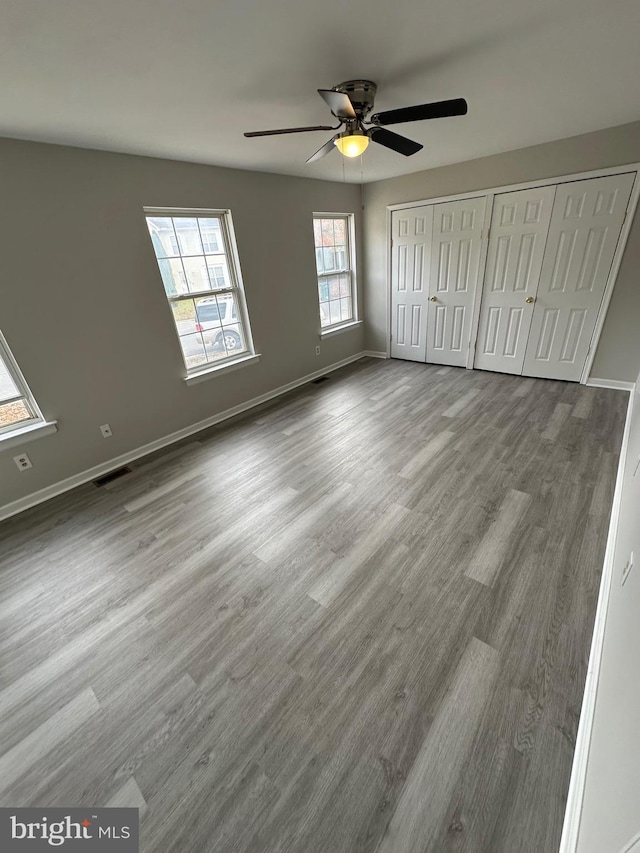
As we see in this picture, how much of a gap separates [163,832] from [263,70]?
310cm

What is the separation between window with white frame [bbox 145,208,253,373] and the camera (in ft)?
10.0

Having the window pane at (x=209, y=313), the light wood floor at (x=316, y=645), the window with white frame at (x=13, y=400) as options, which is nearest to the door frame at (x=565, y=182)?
the light wood floor at (x=316, y=645)

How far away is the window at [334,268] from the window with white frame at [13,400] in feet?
10.9

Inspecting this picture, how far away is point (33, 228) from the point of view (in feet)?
7.45

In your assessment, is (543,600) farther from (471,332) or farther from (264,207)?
(264,207)

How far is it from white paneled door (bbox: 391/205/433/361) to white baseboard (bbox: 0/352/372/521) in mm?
1588

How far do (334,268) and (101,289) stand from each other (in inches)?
121

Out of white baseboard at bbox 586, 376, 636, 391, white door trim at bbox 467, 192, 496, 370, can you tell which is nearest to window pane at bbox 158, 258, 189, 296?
white door trim at bbox 467, 192, 496, 370

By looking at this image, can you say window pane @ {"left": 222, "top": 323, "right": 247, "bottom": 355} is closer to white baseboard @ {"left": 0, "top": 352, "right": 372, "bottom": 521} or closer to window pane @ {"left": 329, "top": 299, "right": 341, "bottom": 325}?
white baseboard @ {"left": 0, "top": 352, "right": 372, "bottom": 521}

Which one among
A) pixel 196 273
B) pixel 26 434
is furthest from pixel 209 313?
pixel 26 434

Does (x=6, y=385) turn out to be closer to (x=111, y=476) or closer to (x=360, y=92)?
(x=111, y=476)

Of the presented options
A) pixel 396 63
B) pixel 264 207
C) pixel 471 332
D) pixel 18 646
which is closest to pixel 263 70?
pixel 396 63

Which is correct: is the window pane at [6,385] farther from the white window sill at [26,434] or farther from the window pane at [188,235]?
the window pane at [188,235]

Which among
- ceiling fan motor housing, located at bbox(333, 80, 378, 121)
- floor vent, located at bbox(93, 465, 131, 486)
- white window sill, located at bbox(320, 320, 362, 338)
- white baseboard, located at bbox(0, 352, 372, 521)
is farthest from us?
white window sill, located at bbox(320, 320, 362, 338)
